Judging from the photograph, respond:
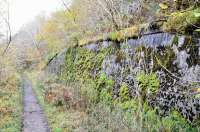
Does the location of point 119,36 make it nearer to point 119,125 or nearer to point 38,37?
point 119,125

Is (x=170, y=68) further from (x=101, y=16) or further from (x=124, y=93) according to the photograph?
(x=101, y=16)

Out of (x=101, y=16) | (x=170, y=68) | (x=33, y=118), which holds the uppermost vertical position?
(x=101, y=16)

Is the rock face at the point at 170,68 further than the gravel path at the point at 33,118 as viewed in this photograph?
No

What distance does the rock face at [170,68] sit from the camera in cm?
630

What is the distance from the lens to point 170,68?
7.24m

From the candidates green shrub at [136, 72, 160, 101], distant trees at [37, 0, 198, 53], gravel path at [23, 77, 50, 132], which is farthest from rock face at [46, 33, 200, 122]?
gravel path at [23, 77, 50, 132]

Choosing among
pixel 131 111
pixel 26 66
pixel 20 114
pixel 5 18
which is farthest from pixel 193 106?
pixel 26 66

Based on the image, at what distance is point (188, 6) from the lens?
7.81 metres

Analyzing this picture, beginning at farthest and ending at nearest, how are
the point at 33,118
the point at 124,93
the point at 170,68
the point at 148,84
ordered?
the point at 33,118 → the point at 124,93 → the point at 148,84 → the point at 170,68

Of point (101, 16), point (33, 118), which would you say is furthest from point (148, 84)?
point (101, 16)

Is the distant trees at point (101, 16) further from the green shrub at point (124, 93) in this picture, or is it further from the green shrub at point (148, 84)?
the green shrub at point (124, 93)

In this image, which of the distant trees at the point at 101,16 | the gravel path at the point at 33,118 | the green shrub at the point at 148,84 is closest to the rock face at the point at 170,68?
the green shrub at the point at 148,84

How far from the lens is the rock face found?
630 centimetres

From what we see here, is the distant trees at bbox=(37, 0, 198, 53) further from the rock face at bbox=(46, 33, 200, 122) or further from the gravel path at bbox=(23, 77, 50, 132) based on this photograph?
the gravel path at bbox=(23, 77, 50, 132)
